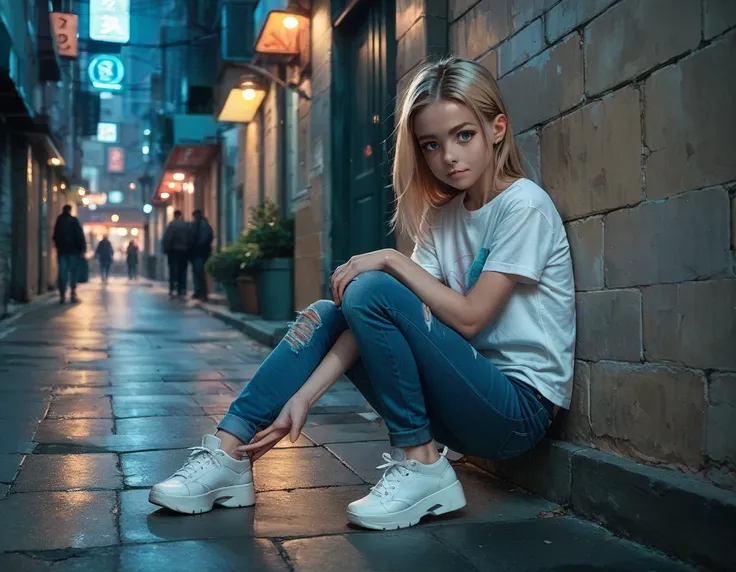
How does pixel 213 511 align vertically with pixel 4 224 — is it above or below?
below

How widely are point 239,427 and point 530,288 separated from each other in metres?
0.95

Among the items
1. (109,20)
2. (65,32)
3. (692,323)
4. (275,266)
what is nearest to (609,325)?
(692,323)

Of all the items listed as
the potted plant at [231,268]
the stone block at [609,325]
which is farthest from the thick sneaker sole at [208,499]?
the potted plant at [231,268]

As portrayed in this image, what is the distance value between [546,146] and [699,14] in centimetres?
80

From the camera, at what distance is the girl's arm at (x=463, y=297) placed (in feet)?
Answer: 7.45

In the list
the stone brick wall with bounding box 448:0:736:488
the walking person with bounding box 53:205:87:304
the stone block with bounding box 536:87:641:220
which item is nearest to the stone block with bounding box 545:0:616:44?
the stone brick wall with bounding box 448:0:736:488

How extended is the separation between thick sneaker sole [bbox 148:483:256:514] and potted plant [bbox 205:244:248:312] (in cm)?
743

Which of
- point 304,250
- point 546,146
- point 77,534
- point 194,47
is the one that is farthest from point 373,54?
point 194,47

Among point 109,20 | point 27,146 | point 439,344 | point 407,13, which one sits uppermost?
point 109,20

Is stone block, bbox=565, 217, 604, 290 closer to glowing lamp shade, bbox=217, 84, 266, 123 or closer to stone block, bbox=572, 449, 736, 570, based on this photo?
stone block, bbox=572, 449, 736, 570

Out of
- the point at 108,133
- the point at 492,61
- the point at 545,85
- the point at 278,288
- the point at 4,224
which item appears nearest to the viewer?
the point at 545,85

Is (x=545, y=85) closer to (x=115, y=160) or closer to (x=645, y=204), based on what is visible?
(x=645, y=204)

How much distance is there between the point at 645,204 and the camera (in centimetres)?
217

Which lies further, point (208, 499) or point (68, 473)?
point (68, 473)
